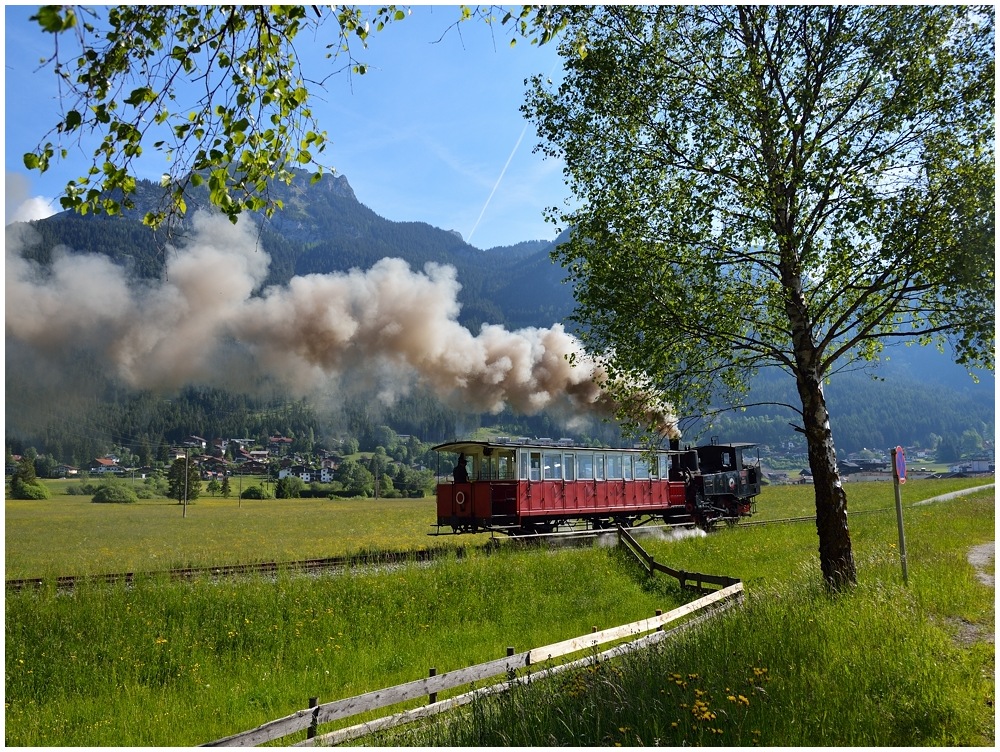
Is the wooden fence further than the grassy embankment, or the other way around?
the wooden fence

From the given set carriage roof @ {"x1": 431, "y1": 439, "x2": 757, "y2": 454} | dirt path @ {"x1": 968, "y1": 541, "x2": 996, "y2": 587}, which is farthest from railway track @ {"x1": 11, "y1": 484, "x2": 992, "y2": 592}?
dirt path @ {"x1": 968, "y1": 541, "x2": 996, "y2": 587}

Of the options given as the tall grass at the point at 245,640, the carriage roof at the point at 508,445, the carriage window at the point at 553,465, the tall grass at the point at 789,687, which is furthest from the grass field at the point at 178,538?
the tall grass at the point at 789,687

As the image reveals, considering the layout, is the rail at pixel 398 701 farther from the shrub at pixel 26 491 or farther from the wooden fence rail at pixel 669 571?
the shrub at pixel 26 491

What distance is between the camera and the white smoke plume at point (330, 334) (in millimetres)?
36094

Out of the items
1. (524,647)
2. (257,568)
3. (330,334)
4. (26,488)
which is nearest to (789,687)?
(524,647)

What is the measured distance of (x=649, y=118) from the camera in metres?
11.0

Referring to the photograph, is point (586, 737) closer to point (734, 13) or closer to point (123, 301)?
point (734, 13)

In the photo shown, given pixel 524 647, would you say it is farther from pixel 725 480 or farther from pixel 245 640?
pixel 725 480

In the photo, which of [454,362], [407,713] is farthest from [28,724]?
[454,362]

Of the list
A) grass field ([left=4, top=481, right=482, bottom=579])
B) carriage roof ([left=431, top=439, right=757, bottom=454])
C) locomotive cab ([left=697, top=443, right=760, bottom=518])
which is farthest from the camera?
locomotive cab ([left=697, top=443, right=760, bottom=518])

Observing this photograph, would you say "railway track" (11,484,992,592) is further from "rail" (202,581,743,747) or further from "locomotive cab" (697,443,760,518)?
"locomotive cab" (697,443,760,518)

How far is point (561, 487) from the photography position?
920 inches

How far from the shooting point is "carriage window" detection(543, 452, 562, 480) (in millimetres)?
23109

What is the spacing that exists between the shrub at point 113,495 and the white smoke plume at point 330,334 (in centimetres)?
1037
